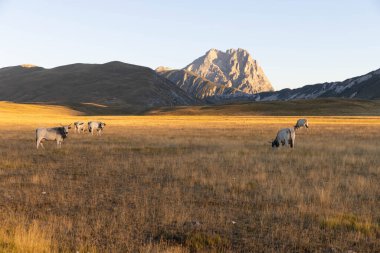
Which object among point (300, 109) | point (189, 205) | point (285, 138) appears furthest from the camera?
point (300, 109)

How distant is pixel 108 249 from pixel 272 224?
3770 millimetres

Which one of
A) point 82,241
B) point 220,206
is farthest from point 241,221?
point 82,241

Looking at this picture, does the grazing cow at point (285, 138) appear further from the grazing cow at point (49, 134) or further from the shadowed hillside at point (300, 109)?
the shadowed hillside at point (300, 109)

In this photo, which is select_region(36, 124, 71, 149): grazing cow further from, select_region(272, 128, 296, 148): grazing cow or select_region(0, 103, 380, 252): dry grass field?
select_region(272, 128, 296, 148): grazing cow

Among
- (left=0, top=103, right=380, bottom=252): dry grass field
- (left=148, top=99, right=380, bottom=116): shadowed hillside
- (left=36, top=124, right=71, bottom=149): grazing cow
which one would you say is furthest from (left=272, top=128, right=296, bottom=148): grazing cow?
(left=148, top=99, right=380, bottom=116): shadowed hillside

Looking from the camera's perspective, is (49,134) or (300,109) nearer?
(49,134)

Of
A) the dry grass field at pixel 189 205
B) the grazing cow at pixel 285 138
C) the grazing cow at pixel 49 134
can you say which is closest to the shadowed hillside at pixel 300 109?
the grazing cow at pixel 285 138

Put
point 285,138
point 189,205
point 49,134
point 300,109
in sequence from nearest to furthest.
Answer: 1. point 189,205
2. point 49,134
3. point 285,138
4. point 300,109

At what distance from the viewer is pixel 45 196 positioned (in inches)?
427

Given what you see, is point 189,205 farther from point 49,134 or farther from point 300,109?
point 300,109

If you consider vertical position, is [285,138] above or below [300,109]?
below

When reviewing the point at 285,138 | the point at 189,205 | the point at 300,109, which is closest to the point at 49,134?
the point at 285,138

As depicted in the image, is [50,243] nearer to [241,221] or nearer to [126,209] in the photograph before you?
[126,209]

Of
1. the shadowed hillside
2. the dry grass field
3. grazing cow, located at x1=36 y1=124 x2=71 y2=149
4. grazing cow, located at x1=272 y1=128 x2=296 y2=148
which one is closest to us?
the dry grass field
